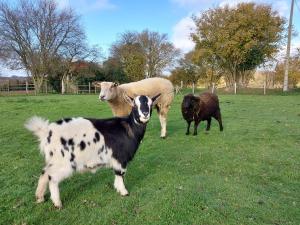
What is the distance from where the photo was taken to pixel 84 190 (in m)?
6.06

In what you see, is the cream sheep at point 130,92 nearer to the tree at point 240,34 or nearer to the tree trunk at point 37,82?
the tree at point 240,34

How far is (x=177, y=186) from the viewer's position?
244 inches

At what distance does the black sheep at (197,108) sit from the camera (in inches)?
449

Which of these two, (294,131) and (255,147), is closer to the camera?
(255,147)

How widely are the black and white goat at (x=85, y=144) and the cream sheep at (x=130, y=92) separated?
12.4 ft

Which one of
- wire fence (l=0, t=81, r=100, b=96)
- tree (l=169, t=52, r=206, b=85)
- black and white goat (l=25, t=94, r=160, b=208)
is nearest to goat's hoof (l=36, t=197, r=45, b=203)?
black and white goat (l=25, t=94, r=160, b=208)

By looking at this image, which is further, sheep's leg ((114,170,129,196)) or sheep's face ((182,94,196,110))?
sheep's face ((182,94,196,110))

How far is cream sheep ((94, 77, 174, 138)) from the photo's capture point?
10031 mm

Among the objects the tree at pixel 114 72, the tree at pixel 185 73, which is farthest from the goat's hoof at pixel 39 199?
the tree at pixel 185 73

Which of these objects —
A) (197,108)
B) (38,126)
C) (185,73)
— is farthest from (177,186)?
(185,73)

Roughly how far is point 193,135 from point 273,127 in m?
3.54

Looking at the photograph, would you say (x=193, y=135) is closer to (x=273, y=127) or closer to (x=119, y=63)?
(x=273, y=127)

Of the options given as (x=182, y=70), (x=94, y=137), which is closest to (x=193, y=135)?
(x=94, y=137)

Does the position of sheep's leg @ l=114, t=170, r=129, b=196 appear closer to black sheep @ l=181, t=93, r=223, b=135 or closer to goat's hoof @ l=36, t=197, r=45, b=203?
goat's hoof @ l=36, t=197, r=45, b=203
